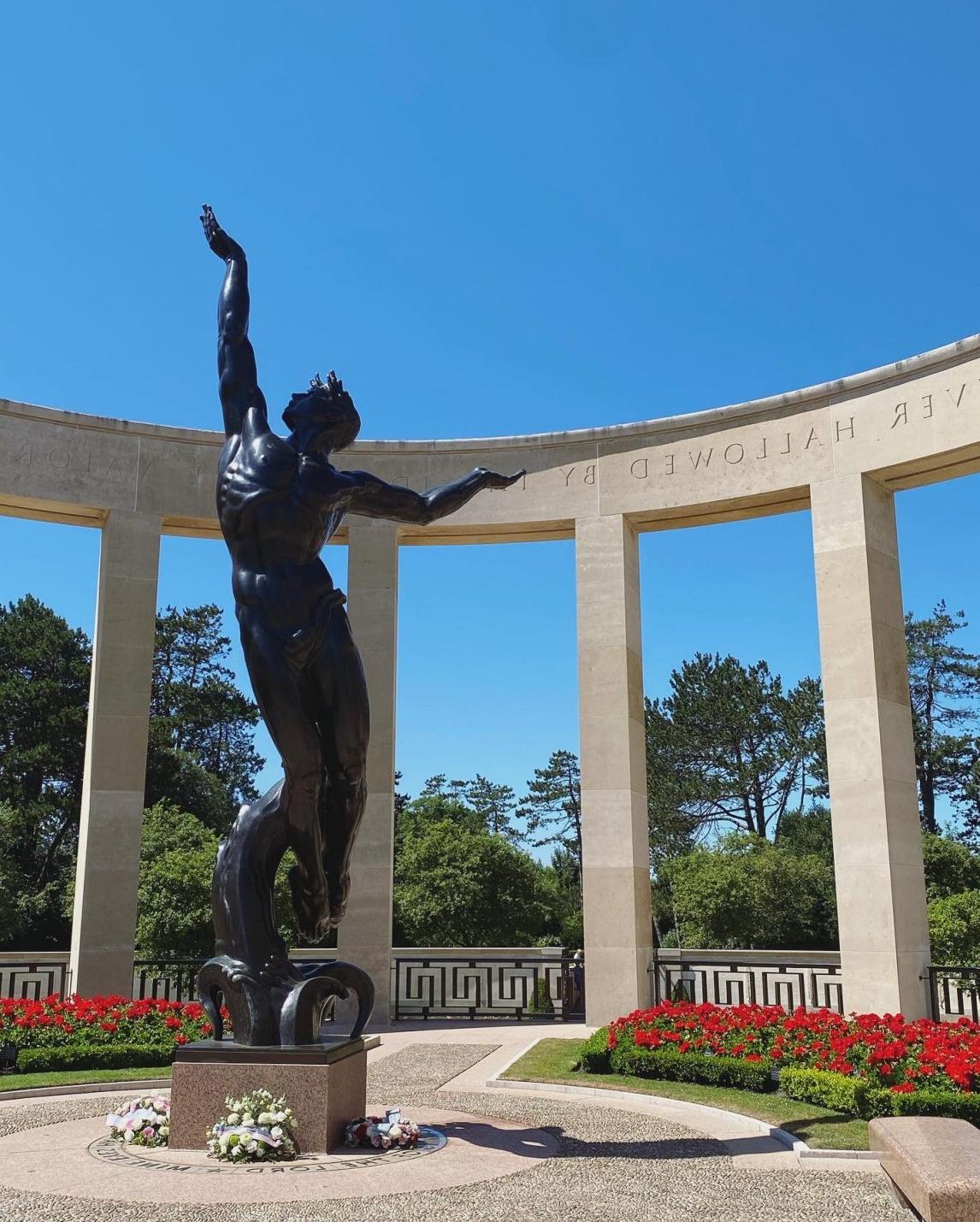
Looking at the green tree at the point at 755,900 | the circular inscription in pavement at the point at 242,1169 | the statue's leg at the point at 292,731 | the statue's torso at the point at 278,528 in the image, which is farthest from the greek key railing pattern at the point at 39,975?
the green tree at the point at 755,900

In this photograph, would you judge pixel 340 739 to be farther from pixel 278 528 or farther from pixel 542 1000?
pixel 542 1000

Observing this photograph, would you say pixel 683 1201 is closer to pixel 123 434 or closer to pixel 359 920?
pixel 359 920

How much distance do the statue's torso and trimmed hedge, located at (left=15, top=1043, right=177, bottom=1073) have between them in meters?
6.96

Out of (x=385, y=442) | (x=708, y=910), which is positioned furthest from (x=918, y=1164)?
(x=708, y=910)

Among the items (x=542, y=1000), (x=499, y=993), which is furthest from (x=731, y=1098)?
(x=499, y=993)

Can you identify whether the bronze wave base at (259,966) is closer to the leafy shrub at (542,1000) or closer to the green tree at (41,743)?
the leafy shrub at (542,1000)

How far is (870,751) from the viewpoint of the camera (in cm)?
1789

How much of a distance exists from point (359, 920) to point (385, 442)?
9076 mm

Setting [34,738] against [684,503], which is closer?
[684,503]

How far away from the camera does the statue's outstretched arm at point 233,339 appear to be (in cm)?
1024

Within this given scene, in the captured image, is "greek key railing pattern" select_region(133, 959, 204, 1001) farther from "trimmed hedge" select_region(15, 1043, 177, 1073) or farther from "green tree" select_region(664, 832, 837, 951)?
"green tree" select_region(664, 832, 837, 951)

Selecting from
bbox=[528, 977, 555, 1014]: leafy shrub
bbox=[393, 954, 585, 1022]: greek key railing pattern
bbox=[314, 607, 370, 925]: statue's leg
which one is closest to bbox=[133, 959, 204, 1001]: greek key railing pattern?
bbox=[393, 954, 585, 1022]: greek key railing pattern

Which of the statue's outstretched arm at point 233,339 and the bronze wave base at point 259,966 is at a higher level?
the statue's outstretched arm at point 233,339

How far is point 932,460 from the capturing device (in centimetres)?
1831
